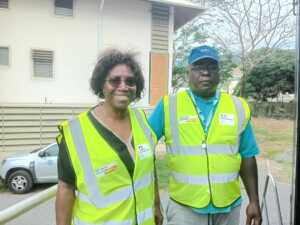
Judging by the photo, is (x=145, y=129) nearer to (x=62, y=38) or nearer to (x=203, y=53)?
(x=203, y=53)

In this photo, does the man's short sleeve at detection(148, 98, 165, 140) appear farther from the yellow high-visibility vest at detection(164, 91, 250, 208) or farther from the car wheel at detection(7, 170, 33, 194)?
the car wheel at detection(7, 170, 33, 194)

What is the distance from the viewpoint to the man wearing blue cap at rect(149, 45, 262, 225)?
223cm

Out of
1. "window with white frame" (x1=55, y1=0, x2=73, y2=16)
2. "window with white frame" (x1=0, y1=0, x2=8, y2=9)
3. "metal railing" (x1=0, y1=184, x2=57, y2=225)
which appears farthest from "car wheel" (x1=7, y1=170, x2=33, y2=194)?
"metal railing" (x1=0, y1=184, x2=57, y2=225)

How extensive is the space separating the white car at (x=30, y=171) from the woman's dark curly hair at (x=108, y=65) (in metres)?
6.88

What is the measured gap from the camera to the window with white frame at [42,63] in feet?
44.5

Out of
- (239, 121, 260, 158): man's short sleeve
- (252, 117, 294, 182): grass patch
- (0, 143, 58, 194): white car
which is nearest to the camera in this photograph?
(239, 121, 260, 158): man's short sleeve

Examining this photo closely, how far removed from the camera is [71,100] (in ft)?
46.4

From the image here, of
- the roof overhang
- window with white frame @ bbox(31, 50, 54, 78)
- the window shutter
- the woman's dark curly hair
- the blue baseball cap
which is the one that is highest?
the roof overhang

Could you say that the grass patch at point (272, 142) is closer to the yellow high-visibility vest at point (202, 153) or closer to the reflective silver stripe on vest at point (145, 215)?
the yellow high-visibility vest at point (202, 153)

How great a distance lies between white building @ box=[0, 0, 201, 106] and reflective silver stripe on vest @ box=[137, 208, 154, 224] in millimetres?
11033

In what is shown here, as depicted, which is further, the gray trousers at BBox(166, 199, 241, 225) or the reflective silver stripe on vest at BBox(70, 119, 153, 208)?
the gray trousers at BBox(166, 199, 241, 225)

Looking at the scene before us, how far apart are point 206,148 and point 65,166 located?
2.52 feet

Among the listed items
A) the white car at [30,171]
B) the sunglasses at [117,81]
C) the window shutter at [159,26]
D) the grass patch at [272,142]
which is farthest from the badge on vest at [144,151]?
the window shutter at [159,26]

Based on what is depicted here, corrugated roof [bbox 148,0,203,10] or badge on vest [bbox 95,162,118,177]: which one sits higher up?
corrugated roof [bbox 148,0,203,10]
